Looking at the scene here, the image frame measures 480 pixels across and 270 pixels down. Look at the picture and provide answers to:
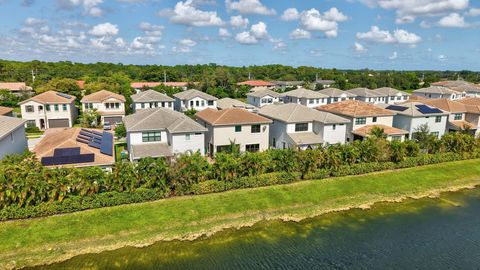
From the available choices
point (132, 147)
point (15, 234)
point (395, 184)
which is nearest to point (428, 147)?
point (395, 184)

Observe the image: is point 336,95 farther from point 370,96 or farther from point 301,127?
point 301,127

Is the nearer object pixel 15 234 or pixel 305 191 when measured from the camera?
pixel 15 234

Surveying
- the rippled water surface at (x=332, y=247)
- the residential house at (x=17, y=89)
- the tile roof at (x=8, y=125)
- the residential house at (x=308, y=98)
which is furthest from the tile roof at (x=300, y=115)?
the residential house at (x=17, y=89)

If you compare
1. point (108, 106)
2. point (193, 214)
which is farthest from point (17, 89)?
point (193, 214)

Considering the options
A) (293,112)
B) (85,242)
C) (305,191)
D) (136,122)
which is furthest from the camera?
(293,112)

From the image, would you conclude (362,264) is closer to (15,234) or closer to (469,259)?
(469,259)

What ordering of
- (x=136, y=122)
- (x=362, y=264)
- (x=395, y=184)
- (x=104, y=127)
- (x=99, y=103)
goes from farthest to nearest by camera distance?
(x=99, y=103) → (x=104, y=127) → (x=136, y=122) → (x=395, y=184) → (x=362, y=264)
